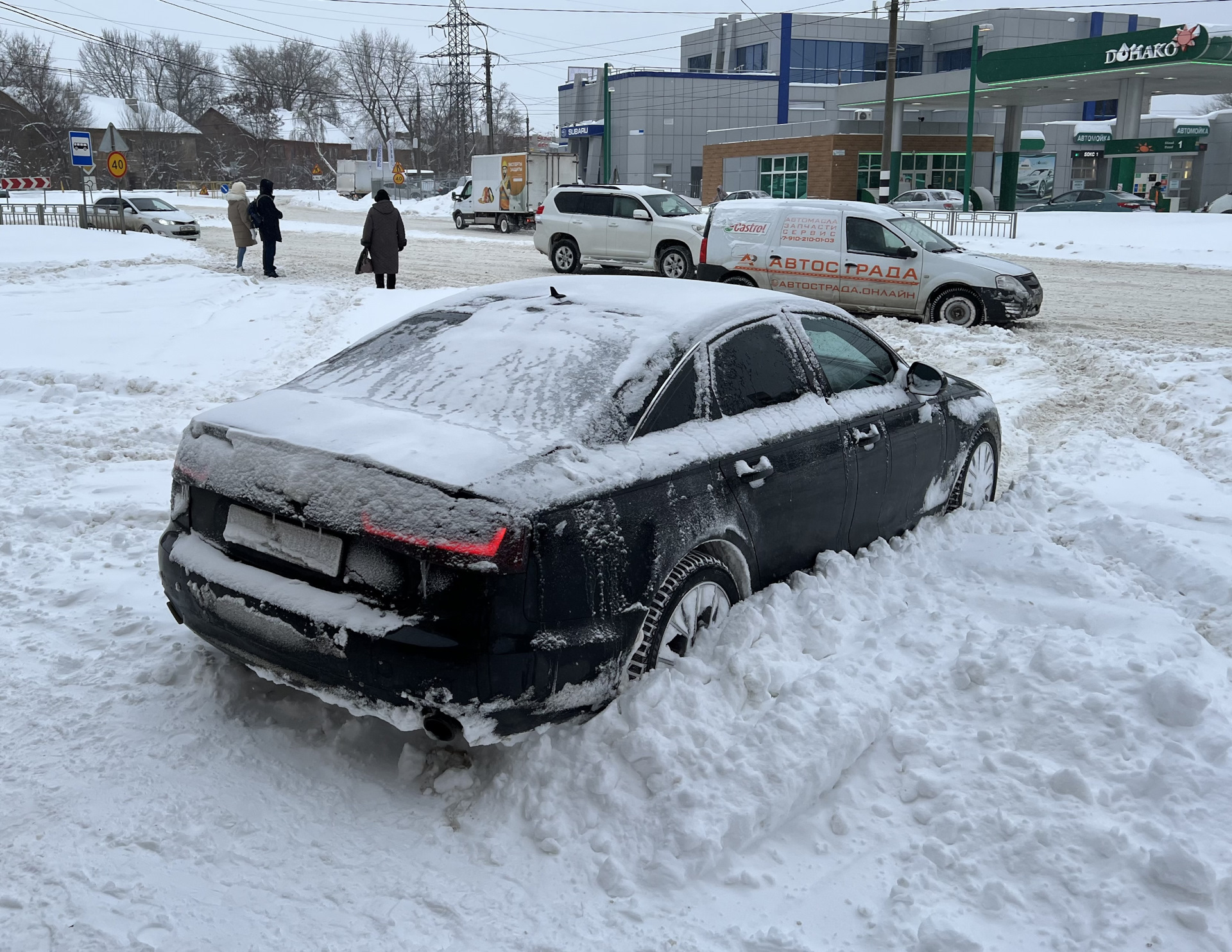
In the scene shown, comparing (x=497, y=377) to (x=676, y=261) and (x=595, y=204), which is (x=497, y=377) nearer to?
(x=676, y=261)

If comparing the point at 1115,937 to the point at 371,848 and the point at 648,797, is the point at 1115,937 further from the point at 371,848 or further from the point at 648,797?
the point at 371,848

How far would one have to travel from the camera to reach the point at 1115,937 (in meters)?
2.61

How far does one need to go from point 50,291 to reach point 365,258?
4.65m

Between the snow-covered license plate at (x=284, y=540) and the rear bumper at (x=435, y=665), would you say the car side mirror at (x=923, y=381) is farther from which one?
the snow-covered license plate at (x=284, y=540)

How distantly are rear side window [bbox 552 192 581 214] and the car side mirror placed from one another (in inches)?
692

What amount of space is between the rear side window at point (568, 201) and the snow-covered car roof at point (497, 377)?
58.3 ft

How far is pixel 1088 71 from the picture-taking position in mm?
37031

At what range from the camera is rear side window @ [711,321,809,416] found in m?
4.00

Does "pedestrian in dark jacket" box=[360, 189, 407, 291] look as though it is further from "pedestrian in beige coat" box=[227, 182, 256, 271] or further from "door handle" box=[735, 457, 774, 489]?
"door handle" box=[735, 457, 774, 489]

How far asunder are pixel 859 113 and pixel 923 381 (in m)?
49.6

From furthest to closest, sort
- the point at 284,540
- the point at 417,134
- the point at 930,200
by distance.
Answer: the point at 417,134
the point at 930,200
the point at 284,540

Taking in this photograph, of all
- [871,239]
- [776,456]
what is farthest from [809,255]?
[776,456]

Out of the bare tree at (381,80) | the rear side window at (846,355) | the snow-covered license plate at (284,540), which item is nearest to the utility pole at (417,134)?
the bare tree at (381,80)

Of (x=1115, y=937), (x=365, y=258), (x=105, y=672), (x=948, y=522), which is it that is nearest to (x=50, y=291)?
(x=365, y=258)
